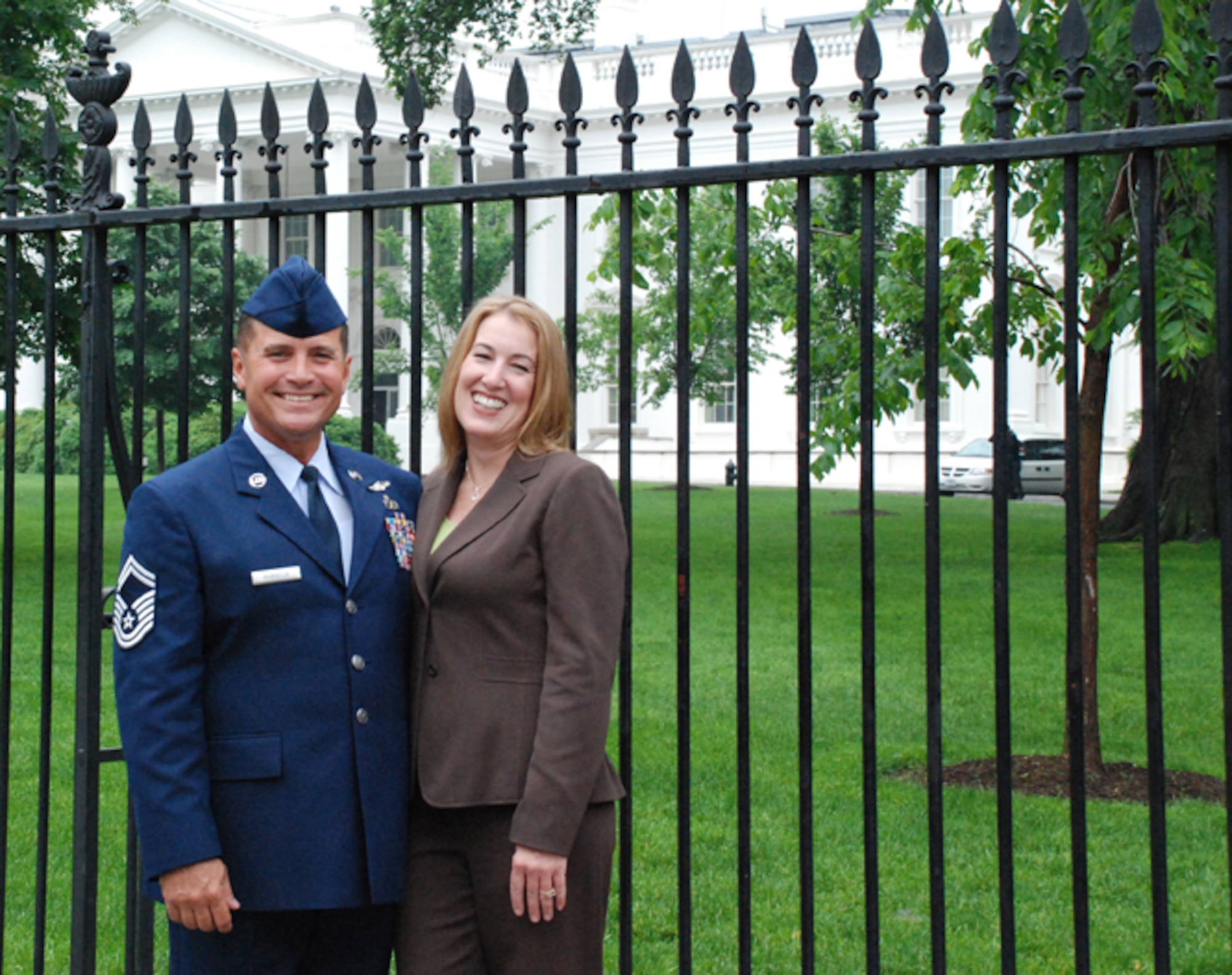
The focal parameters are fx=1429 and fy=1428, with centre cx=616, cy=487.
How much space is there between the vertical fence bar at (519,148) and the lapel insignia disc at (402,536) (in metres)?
0.57

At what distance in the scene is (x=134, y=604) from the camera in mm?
2730

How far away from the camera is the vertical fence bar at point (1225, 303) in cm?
283

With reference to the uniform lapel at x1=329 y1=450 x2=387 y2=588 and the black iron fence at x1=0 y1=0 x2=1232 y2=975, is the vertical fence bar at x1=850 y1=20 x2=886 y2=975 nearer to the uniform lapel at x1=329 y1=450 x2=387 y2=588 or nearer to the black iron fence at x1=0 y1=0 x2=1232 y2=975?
the black iron fence at x1=0 y1=0 x2=1232 y2=975

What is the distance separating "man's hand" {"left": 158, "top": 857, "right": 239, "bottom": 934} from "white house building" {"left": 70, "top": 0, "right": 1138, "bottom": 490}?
28718 millimetres

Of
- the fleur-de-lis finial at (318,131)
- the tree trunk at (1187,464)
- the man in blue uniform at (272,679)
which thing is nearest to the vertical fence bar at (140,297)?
the fleur-de-lis finial at (318,131)

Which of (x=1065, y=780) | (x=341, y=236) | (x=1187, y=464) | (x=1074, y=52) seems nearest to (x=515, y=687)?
(x=1074, y=52)

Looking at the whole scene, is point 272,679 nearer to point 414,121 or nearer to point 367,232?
point 367,232

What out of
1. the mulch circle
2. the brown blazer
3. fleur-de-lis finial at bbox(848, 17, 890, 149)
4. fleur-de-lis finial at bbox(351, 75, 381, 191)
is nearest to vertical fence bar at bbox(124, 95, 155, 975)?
fleur-de-lis finial at bbox(351, 75, 381, 191)

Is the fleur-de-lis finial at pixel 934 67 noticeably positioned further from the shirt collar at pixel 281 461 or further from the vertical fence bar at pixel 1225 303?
the shirt collar at pixel 281 461

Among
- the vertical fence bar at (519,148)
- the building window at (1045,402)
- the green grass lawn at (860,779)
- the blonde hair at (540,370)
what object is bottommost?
the green grass lawn at (860,779)

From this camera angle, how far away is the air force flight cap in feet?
9.50

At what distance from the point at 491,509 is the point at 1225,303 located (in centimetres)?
153

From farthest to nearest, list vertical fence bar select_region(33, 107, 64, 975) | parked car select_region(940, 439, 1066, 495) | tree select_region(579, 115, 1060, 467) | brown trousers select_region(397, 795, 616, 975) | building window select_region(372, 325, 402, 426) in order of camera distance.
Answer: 1. building window select_region(372, 325, 402, 426)
2. parked car select_region(940, 439, 1066, 495)
3. tree select_region(579, 115, 1060, 467)
4. vertical fence bar select_region(33, 107, 64, 975)
5. brown trousers select_region(397, 795, 616, 975)

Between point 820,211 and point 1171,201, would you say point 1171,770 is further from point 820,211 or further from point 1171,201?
point 820,211
